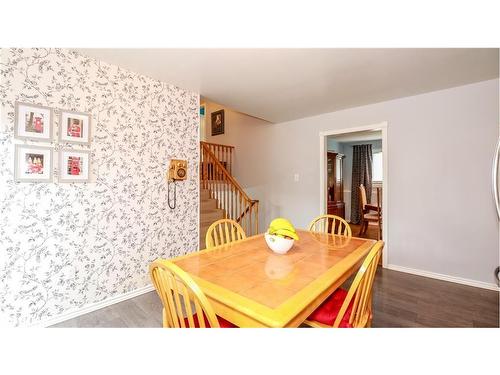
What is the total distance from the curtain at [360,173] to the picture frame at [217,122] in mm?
3691

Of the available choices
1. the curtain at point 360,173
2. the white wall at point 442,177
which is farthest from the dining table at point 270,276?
the curtain at point 360,173

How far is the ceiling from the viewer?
1887 mm

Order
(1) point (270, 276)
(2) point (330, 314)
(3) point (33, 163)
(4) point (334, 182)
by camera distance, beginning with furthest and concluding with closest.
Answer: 1. (4) point (334, 182)
2. (3) point (33, 163)
3. (2) point (330, 314)
4. (1) point (270, 276)

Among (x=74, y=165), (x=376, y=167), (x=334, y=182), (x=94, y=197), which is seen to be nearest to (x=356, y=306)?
(x=94, y=197)

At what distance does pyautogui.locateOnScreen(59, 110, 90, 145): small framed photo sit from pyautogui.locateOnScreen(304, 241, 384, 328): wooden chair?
7.29 feet

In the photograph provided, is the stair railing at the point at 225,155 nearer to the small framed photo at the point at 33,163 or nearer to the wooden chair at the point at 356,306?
the small framed photo at the point at 33,163

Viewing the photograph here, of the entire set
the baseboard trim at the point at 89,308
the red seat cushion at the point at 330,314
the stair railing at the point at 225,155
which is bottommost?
the baseboard trim at the point at 89,308

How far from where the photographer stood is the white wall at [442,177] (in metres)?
2.42

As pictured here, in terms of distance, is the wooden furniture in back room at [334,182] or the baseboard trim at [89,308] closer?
the baseboard trim at [89,308]

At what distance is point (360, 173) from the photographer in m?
6.04

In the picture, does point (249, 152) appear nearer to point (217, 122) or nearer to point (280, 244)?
point (217, 122)

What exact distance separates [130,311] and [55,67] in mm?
2124

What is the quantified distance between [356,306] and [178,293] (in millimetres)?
836
